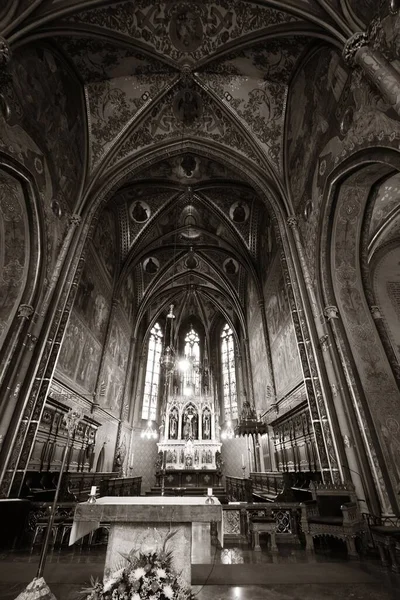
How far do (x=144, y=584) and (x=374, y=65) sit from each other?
8.94 m

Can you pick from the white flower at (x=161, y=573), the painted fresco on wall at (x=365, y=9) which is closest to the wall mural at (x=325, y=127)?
the painted fresco on wall at (x=365, y=9)

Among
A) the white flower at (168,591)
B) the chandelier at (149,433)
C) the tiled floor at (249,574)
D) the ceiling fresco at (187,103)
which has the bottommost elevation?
the tiled floor at (249,574)

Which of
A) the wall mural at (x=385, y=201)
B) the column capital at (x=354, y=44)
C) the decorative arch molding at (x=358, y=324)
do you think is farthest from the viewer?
the wall mural at (x=385, y=201)

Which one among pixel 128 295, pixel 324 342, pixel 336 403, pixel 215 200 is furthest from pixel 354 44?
pixel 128 295

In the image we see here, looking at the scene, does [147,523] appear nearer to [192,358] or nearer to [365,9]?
[365,9]

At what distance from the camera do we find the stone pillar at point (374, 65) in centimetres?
536

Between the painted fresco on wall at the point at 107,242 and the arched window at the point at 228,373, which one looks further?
the arched window at the point at 228,373

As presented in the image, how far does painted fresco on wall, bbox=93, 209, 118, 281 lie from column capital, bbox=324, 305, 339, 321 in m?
10.7

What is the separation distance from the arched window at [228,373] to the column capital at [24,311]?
16301mm

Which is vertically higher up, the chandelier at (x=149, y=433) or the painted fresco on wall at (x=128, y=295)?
the painted fresco on wall at (x=128, y=295)

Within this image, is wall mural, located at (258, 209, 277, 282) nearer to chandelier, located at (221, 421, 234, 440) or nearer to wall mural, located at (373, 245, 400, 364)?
wall mural, located at (373, 245, 400, 364)

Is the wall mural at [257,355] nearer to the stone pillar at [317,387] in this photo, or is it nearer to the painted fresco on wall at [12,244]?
the stone pillar at [317,387]

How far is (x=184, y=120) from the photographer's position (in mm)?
12625

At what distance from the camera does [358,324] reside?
851 centimetres
